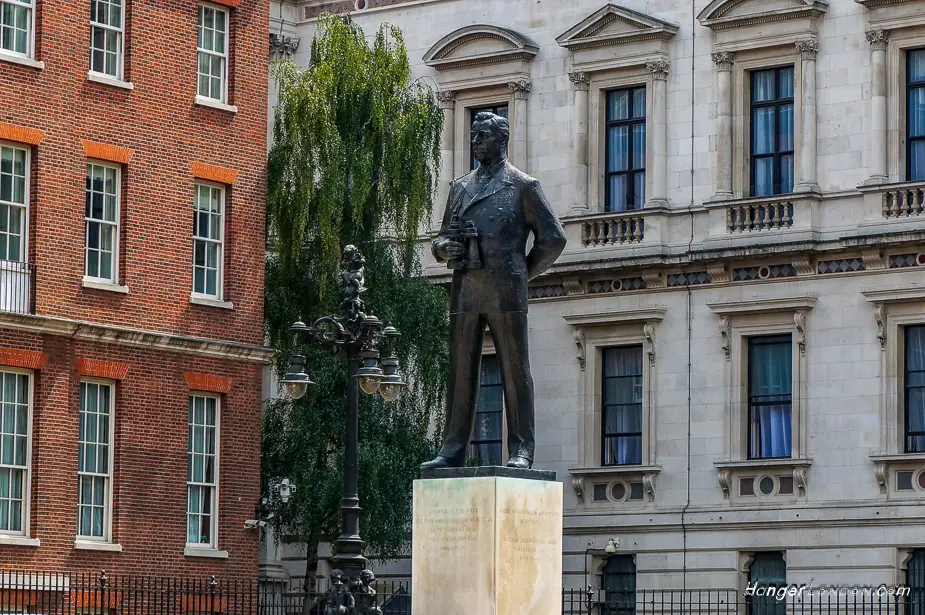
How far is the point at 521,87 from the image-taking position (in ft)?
164

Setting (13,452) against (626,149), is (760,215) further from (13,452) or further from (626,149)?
(13,452)

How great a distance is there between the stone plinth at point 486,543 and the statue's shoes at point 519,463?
0.09 m

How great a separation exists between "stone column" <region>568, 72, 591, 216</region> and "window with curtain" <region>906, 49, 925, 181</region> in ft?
23.0

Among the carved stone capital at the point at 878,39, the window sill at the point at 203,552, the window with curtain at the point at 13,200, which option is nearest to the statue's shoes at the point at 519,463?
the window with curtain at the point at 13,200

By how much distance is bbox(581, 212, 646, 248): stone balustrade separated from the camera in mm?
48188

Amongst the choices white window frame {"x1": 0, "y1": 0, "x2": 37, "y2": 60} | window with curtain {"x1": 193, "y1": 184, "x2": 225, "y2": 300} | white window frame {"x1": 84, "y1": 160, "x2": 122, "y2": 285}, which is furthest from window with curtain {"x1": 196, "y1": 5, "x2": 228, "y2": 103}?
white window frame {"x1": 0, "y1": 0, "x2": 37, "y2": 60}

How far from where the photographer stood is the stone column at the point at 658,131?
48.2 m

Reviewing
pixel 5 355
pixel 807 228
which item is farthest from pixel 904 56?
pixel 5 355

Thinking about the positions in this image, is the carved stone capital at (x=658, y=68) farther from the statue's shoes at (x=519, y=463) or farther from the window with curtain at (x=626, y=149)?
the statue's shoes at (x=519, y=463)

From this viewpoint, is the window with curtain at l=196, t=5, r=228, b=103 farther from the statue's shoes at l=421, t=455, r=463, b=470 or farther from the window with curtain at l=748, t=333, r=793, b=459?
the statue's shoes at l=421, t=455, r=463, b=470

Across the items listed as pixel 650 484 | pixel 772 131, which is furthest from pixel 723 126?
pixel 650 484

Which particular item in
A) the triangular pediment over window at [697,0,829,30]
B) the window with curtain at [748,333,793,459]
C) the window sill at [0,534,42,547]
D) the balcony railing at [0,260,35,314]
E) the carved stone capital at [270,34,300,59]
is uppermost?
the carved stone capital at [270,34,300,59]

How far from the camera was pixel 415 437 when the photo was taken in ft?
147

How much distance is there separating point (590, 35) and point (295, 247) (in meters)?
8.66
